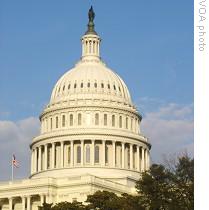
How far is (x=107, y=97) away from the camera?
16550 centimetres

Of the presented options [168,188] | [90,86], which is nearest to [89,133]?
[90,86]

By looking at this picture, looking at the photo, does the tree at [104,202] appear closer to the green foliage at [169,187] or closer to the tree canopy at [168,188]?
the tree canopy at [168,188]

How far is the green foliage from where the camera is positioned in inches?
2891

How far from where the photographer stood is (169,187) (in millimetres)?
77812

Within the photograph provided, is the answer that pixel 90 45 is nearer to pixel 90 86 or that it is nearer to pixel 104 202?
pixel 90 86

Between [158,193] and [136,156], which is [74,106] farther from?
[158,193]

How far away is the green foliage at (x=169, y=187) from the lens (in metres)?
73.4

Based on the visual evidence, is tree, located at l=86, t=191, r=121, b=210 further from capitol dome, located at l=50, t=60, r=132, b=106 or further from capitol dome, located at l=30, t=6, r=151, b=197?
capitol dome, located at l=50, t=60, r=132, b=106

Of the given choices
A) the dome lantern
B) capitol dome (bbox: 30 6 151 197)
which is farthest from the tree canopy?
the dome lantern

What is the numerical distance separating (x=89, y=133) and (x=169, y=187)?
8123cm

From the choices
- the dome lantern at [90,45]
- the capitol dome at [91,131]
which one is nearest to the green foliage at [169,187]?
the capitol dome at [91,131]

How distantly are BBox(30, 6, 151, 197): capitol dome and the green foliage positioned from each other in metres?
69.0

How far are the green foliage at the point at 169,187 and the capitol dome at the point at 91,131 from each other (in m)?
69.0
